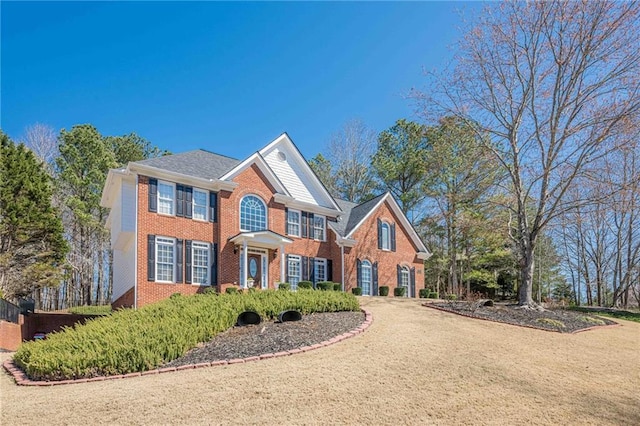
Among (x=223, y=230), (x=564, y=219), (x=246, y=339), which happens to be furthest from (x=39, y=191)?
(x=564, y=219)

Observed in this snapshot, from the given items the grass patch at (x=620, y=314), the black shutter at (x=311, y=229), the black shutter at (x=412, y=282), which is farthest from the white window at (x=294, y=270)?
the grass patch at (x=620, y=314)

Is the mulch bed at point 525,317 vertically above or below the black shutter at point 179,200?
below

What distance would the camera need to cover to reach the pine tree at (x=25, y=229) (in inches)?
827

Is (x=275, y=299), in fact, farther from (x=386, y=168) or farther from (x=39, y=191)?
(x=386, y=168)

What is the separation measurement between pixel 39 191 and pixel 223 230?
1117 centimetres

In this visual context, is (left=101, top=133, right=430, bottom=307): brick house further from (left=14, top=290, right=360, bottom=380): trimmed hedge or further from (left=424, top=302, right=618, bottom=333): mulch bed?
(left=424, top=302, right=618, bottom=333): mulch bed

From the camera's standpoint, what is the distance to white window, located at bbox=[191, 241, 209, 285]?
17469 mm

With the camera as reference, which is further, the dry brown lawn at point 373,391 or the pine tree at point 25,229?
the pine tree at point 25,229

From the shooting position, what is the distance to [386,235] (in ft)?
81.7

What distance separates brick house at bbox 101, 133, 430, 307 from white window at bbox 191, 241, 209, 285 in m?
0.04

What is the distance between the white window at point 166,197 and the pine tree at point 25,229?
9.15m

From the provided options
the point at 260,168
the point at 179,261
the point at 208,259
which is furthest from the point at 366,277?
the point at 179,261

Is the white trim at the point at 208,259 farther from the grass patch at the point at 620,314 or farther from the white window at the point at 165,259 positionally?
the grass patch at the point at 620,314

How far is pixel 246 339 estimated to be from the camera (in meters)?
9.31
